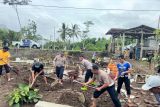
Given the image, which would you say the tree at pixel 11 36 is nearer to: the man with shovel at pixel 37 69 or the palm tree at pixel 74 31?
the palm tree at pixel 74 31

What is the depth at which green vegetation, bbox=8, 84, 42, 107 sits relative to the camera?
42.4 feet

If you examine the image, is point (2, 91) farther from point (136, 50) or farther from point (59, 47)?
point (59, 47)

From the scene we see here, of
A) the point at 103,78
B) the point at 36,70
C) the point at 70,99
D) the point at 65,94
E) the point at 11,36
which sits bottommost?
the point at 70,99

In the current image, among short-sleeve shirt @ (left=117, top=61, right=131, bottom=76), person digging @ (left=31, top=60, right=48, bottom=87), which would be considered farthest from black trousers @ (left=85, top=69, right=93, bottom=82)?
short-sleeve shirt @ (left=117, top=61, right=131, bottom=76)

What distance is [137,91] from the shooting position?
16734mm

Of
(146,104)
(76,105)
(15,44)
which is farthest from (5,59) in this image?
(15,44)

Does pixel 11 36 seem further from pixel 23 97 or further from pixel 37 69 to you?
pixel 23 97

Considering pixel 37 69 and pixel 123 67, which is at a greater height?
pixel 123 67

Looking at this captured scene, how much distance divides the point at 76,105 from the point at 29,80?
4000mm

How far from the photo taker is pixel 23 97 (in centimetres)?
1323

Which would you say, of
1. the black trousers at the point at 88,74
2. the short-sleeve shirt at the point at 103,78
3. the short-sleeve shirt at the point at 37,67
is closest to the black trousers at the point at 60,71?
the black trousers at the point at 88,74

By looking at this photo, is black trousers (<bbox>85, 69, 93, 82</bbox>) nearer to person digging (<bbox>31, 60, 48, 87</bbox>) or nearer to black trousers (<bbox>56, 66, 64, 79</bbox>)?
black trousers (<bbox>56, 66, 64, 79</bbox>)

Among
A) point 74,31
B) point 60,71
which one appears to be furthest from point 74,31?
point 60,71

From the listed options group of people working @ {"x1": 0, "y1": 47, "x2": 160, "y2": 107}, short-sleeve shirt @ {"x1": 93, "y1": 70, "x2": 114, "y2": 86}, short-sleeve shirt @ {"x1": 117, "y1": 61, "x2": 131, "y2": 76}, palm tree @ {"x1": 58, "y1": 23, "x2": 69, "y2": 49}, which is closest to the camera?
group of people working @ {"x1": 0, "y1": 47, "x2": 160, "y2": 107}
